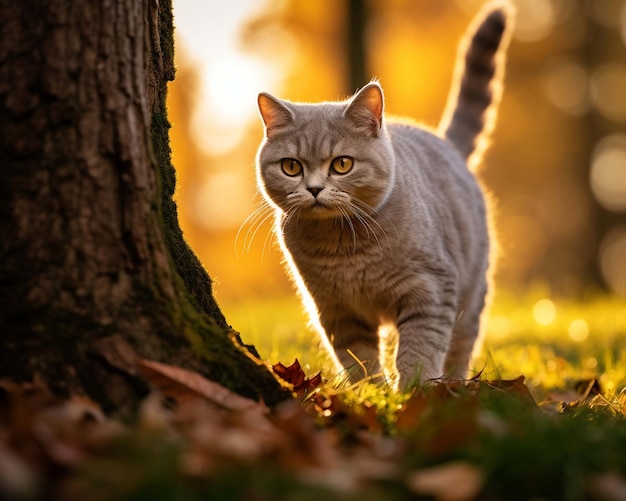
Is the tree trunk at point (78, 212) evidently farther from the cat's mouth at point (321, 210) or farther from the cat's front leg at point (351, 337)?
the cat's front leg at point (351, 337)

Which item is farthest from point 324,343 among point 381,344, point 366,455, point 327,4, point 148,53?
point 327,4

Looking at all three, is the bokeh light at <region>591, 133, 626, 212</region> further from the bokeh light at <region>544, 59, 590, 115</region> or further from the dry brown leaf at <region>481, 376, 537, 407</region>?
the dry brown leaf at <region>481, 376, 537, 407</region>

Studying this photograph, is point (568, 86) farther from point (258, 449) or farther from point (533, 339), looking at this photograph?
point (258, 449)

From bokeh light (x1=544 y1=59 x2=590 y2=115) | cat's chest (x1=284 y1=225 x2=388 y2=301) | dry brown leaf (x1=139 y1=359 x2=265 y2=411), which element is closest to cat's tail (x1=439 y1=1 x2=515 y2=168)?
cat's chest (x1=284 y1=225 x2=388 y2=301)

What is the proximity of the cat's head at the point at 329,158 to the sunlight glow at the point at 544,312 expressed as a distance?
3.01m

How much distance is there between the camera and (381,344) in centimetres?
376

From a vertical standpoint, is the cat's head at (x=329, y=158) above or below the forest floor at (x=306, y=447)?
above

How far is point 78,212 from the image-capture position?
190 cm

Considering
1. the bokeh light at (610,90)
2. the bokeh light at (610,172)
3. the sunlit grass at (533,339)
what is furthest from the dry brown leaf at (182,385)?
the bokeh light at (610,90)

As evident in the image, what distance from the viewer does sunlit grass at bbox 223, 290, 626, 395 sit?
358cm

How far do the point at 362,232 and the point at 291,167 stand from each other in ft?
1.41

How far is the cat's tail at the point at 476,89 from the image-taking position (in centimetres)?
449

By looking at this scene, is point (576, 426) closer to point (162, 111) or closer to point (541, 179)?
point (162, 111)

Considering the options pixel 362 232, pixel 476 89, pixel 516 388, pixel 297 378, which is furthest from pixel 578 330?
pixel 297 378
